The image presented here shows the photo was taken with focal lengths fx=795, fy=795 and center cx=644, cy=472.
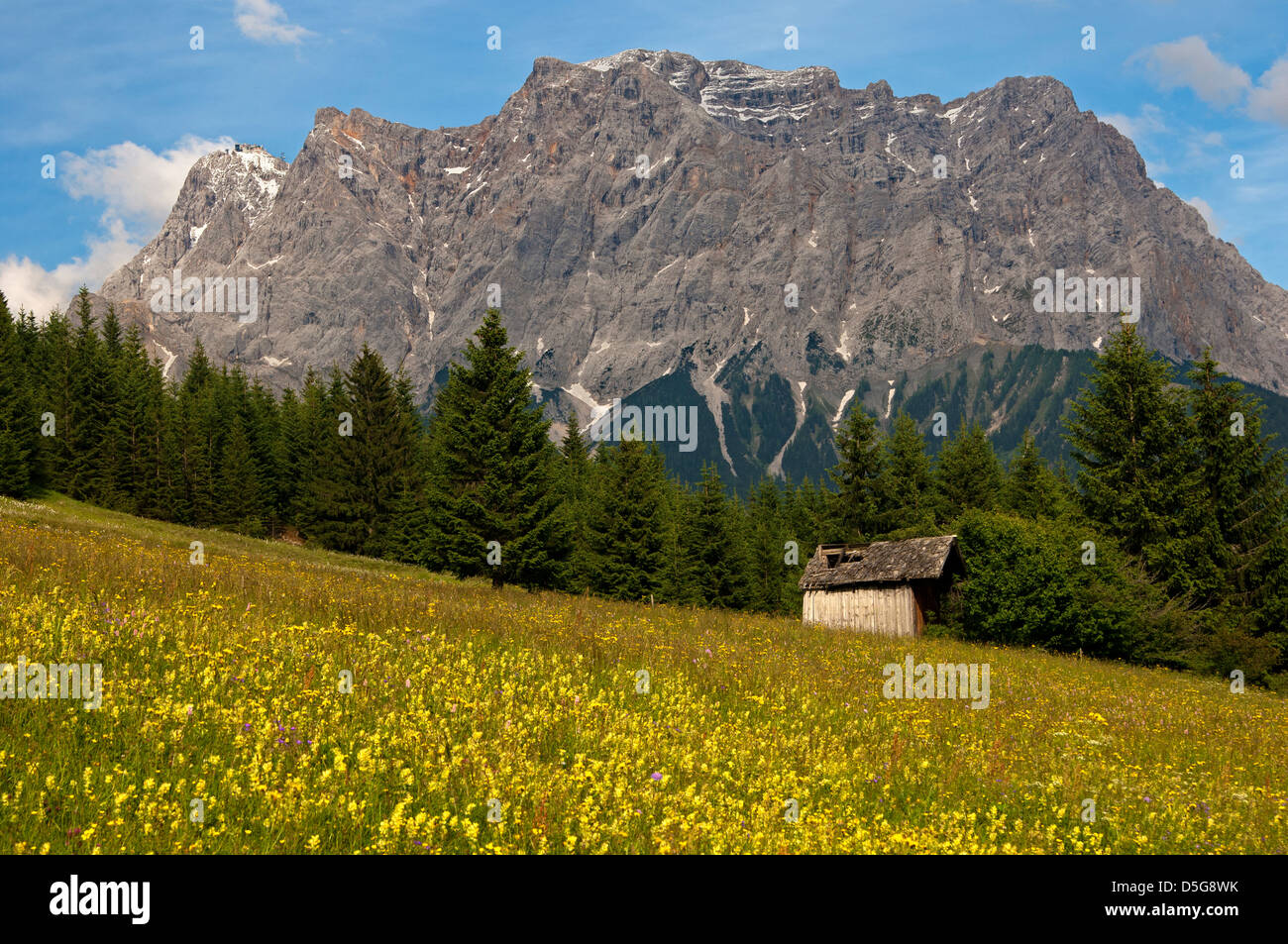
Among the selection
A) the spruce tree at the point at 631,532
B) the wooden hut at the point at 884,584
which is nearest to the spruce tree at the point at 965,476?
the spruce tree at the point at 631,532

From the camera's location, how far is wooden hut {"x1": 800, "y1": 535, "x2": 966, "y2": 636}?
111ft

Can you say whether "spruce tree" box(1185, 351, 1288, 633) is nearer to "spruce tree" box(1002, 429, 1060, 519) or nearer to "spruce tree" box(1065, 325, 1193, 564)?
"spruce tree" box(1065, 325, 1193, 564)

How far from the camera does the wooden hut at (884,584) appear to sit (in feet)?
111

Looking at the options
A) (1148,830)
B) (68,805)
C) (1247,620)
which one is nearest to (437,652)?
(68,805)

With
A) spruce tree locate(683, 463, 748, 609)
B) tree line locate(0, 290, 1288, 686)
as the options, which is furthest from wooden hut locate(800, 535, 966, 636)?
spruce tree locate(683, 463, 748, 609)

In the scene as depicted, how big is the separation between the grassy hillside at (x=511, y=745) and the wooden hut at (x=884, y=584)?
1974cm

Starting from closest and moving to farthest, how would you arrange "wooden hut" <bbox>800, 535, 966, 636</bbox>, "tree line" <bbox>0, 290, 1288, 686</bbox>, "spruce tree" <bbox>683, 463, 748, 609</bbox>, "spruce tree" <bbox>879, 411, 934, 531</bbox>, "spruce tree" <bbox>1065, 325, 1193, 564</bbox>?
"wooden hut" <bbox>800, 535, 966, 636</bbox> → "tree line" <bbox>0, 290, 1288, 686</bbox> → "spruce tree" <bbox>1065, 325, 1193, 564</bbox> → "spruce tree" <bbox>879, 411, 934, 531</bbox> → "spruce tree" <bbox>683, 463, 748, 609</bbox>

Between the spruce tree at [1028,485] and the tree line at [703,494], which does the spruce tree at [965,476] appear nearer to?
the tree line at [703,494]

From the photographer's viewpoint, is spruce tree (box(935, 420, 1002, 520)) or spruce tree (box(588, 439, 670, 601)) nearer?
spruce tree (box(588, 439, 670, 601))

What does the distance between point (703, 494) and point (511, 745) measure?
163ft

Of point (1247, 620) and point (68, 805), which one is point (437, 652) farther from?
point (1247, 620)

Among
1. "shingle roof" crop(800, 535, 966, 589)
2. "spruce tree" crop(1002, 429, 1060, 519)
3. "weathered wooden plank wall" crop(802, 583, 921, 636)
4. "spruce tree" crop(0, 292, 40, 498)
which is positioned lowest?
"weathered wooden plank wall" crop(802, 583, 921, 636)

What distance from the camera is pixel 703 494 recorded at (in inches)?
2213
